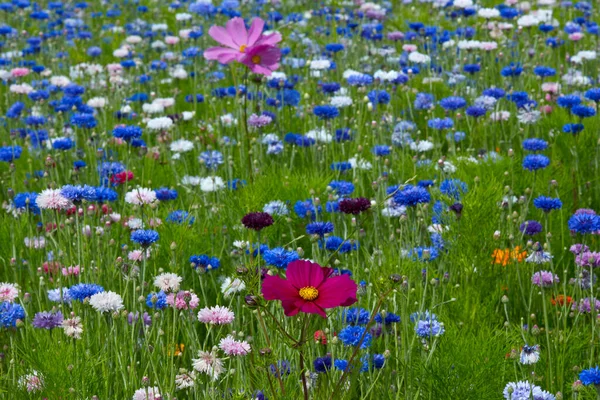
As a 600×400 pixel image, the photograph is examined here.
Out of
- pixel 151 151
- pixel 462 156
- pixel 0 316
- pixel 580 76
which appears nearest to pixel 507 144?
pixel 462 156

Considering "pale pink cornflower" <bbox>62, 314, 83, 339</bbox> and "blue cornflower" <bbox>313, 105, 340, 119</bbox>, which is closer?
"pale pink cornflower" <bbox>62, 314, 83, 339</bbox>

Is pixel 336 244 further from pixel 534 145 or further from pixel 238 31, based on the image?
pixel 534 145

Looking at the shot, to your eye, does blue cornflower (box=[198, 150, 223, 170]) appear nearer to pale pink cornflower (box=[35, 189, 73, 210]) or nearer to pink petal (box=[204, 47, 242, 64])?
pink petal (box=[204, 47, 242, 64])

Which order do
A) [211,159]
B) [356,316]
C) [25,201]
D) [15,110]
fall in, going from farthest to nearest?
1. [15,110]
2. [211,159]
3. [25,201]
4. [356,316]

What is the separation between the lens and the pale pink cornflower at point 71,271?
2354 millimetres

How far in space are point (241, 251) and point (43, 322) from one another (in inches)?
21.4

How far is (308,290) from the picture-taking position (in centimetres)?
151

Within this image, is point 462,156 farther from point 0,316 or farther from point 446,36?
point 446,36

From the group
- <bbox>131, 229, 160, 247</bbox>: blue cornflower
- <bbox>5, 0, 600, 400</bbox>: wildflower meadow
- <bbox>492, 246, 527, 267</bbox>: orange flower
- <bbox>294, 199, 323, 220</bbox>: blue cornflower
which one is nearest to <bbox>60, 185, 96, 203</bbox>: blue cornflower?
<bbox>5, 0, 600, 400</bbox>: wildflower meadow

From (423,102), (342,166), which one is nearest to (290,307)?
(342,166)

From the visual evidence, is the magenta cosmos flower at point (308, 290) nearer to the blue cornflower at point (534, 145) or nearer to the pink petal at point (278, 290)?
the pink petal at point (278, 290)

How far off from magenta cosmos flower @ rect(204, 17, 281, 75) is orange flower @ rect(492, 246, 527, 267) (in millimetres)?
917

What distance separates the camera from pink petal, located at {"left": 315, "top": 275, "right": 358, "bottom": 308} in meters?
1.47

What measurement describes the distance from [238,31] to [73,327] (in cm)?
123
